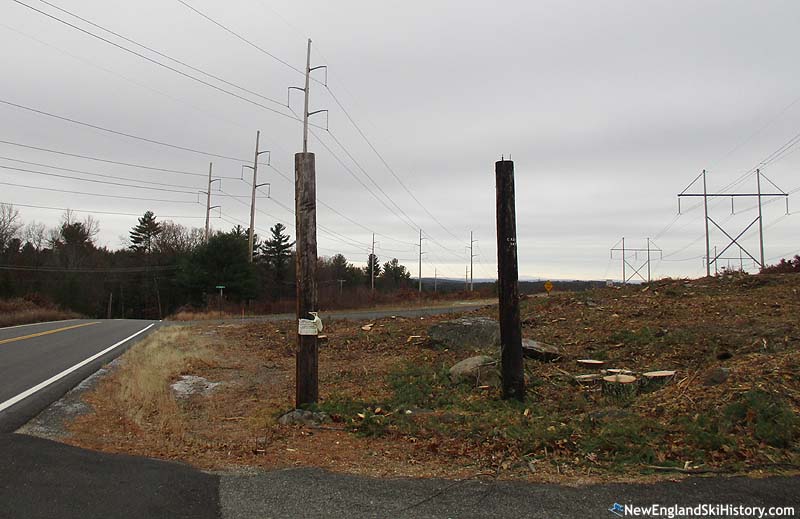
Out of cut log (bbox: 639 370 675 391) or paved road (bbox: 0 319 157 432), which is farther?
cut log (bbox: 639 370 675 391)

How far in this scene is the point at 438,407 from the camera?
28.2 ft

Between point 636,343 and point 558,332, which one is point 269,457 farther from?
point 558,332

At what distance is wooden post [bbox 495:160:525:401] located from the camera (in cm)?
873

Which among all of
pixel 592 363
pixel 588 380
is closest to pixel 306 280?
pixel 588 380

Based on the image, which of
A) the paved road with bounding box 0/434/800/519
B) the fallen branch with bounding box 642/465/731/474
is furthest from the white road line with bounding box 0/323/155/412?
the fallen branch with bounding box 642/465/731/474

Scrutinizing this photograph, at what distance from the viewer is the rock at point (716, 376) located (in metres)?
7.54

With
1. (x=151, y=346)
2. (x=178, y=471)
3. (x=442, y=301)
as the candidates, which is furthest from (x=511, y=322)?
(x=442, y=301)

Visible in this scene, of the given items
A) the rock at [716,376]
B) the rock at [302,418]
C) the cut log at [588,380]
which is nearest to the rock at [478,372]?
the cut log at [588,380]

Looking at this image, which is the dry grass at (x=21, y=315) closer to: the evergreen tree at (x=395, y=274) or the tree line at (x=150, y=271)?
the tree line at (x=150, y=271)

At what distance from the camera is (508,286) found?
Result: 891 centimetres

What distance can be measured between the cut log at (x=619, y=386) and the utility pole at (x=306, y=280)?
4.40 metres

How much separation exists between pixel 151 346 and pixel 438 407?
1168 centimetres

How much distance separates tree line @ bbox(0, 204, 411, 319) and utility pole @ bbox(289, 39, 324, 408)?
41.4 meters

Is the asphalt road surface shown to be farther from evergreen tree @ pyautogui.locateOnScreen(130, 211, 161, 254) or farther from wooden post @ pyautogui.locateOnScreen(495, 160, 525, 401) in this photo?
evergreen tree @ pyautogui.locateOnScreen(130, 211, 161, 254)
